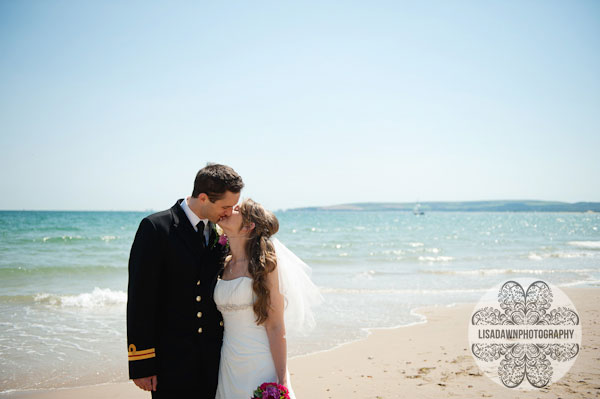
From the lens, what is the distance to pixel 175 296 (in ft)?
9.65

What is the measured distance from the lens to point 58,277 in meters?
14.7

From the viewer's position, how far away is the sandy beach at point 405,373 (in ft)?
17.0

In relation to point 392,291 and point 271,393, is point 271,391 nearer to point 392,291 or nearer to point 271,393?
point 271,393

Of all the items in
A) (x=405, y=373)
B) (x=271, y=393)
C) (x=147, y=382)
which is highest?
(x=147, y=382)

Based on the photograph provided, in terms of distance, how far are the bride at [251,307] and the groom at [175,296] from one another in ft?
0.50

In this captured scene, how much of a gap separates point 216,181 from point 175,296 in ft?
2.67

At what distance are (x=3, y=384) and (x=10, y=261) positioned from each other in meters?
14.0

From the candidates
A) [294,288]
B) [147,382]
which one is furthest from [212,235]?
[147,382]

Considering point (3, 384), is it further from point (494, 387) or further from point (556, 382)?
point (556, 382)

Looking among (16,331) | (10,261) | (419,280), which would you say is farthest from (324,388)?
(10,261)

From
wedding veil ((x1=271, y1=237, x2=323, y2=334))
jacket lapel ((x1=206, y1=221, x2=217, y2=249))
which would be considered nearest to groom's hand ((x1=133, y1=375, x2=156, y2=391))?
jacket lapel ((x1=206, y1=221, x2=217, y2=249))

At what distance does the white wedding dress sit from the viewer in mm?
3117

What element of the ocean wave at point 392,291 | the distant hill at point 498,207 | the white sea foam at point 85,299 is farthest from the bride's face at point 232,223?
the distant hill at point 498,207

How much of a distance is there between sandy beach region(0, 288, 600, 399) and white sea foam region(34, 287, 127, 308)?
5.33m
